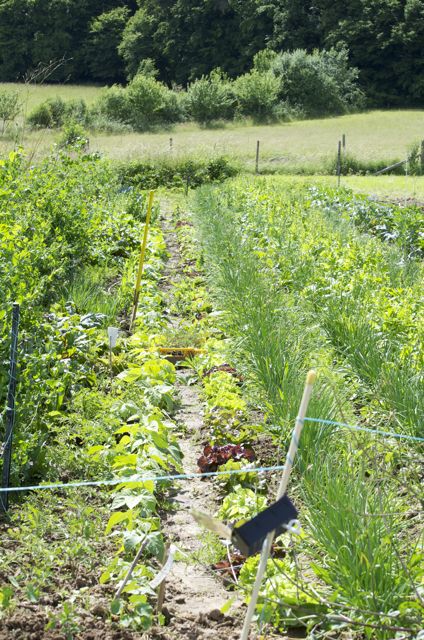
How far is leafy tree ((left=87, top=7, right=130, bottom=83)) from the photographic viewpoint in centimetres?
5578

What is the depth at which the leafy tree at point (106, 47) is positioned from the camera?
5578 cm

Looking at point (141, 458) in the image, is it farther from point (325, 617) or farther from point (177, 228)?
point (177, 228)

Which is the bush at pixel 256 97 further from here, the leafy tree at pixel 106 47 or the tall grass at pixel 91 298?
the tall grass at pixel 91 298

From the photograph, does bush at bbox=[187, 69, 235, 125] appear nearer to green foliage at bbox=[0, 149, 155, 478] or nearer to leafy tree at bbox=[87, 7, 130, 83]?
leafy tree at bbox=[87, 7, 130, 83]

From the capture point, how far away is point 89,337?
5.53 metres

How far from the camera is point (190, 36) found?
5372cm

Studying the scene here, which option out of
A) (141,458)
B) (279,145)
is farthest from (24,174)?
(279,145)

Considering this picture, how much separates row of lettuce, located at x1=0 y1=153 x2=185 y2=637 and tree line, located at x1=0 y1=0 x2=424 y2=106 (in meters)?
44.0

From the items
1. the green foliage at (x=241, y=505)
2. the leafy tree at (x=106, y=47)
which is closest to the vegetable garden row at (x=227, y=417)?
the green foliage at (x=241, y=505)

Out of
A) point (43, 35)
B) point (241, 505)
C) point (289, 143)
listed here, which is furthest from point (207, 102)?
point (241, 505)

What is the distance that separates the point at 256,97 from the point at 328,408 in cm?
3703

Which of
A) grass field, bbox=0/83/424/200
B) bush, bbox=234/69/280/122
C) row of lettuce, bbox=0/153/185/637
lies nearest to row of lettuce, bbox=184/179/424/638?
row of lettuce, bbox=0/153/185/637

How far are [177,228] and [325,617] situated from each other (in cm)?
1008

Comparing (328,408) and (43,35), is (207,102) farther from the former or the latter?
(328,408)
